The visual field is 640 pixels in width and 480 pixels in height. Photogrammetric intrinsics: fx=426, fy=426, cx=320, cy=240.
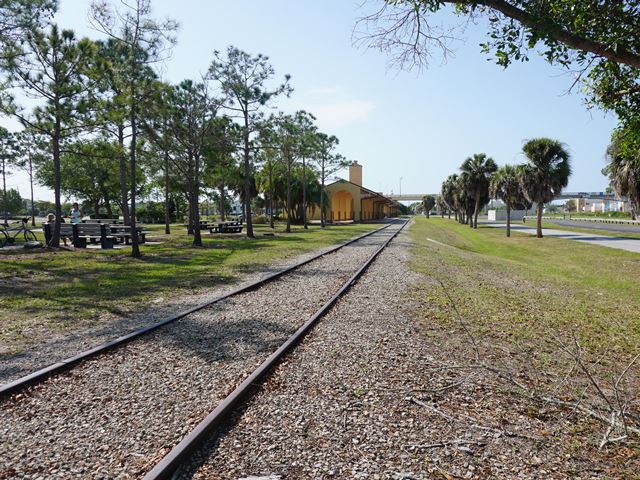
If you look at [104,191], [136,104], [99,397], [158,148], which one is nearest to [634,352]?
[99,397]

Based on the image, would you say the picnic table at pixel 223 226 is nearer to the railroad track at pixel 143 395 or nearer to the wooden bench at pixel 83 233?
the wooden bench at pixel 83 233

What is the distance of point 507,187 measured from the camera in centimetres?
4100

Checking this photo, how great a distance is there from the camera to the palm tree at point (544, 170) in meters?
33.8

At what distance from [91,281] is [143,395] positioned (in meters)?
7.22

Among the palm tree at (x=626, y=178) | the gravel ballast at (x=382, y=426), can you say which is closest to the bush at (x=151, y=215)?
the palm tree at (x=626, y=178)

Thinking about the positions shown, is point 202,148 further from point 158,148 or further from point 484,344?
point 484,344

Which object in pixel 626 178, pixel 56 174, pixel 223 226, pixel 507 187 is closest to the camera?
pixel 56 174

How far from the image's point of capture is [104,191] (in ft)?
160

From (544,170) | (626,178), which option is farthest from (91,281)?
(544,170)

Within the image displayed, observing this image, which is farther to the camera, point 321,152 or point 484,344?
point 321,152

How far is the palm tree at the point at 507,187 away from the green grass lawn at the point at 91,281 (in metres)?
30.4

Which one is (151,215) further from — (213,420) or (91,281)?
(213,420)

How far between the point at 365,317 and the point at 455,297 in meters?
2.66

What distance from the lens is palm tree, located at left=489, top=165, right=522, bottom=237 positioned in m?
Answer: 40.1
